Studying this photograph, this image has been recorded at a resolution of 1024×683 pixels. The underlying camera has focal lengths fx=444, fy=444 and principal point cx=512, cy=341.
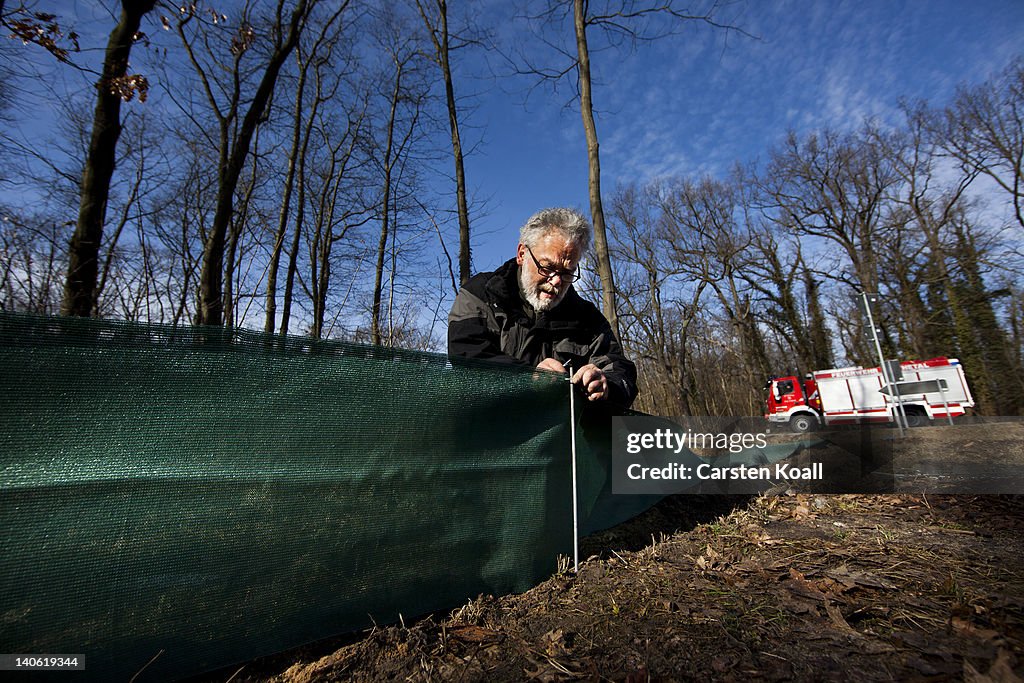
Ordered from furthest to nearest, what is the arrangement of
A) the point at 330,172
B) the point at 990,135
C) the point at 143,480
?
1. the point at 990,135
2. the point at 330,172
3. the point at 143,480

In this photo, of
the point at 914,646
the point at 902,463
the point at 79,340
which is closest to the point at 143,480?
the point at 79,340

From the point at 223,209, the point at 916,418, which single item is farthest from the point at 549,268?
the point at 916,418

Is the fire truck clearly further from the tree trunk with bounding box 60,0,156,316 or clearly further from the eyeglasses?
the tree trunk with bounding box 60,0,156,316

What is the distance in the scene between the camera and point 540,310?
10.0 ft

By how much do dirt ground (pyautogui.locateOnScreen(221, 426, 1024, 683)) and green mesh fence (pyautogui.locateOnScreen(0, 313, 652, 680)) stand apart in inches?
7.6

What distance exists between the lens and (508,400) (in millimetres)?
2254

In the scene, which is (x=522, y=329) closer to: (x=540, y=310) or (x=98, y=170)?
(x=540, y=310)

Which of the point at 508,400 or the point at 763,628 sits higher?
the point at 508,400

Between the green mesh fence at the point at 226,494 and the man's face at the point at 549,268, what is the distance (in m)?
1.11

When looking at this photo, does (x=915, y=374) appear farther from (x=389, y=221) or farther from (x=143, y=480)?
(x=143, y=480)

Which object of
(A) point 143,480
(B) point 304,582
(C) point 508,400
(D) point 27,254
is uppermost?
(D) point 27,254

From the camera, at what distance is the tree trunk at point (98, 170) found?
5.04 metres

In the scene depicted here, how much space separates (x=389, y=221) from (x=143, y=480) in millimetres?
13842

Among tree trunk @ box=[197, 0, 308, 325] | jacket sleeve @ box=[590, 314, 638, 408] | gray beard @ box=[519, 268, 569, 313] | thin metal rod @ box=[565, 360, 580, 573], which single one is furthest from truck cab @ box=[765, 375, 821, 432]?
tree trunk @ box=[197, 0, 308, 325]
